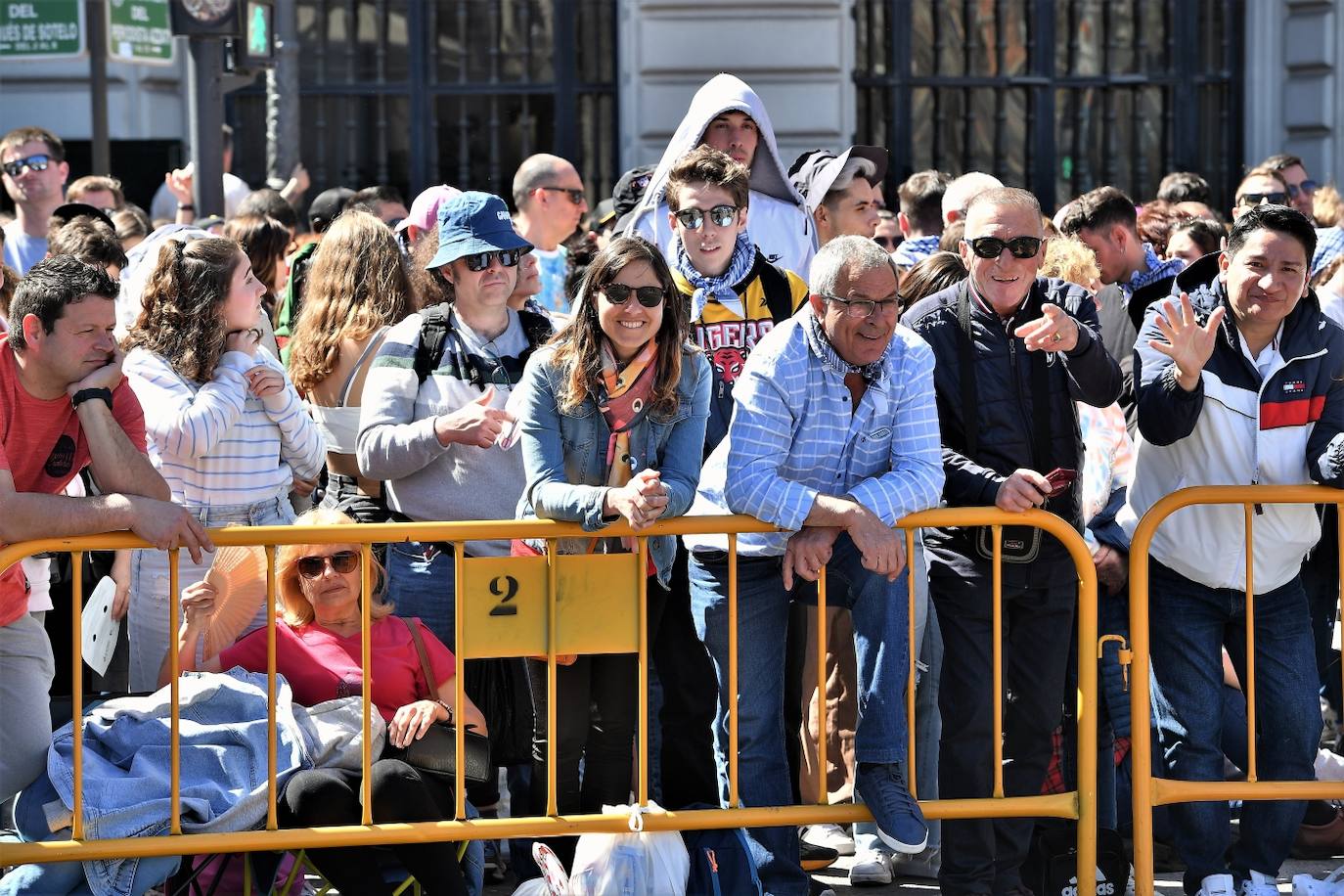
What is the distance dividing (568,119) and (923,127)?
2.82 meters

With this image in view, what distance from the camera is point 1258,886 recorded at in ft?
18.2

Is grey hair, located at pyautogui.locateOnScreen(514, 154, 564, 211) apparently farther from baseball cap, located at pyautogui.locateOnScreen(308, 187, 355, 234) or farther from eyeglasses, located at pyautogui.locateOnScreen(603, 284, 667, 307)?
eyeglasses, located at pyautogui.locateOnScreen(603, 284, 667, 307)

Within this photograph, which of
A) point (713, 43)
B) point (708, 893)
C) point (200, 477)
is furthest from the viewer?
point (713, 43)

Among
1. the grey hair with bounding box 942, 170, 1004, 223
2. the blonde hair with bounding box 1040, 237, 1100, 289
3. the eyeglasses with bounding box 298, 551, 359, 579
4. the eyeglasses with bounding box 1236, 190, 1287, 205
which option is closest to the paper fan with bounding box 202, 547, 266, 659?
the eyeglasses with bounding box 298, 551, 359, 579

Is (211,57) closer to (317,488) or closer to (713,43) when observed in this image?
(317,488)

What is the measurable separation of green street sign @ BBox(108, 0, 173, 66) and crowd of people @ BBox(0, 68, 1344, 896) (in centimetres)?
555

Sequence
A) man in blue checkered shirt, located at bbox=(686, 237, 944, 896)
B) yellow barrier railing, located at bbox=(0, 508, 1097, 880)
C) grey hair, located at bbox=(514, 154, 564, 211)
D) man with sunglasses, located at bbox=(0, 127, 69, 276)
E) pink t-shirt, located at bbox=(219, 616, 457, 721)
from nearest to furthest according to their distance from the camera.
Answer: yellow barrier railing, located at bbox=(0, 508, 1097, 880)
man in blue checkered shirt, located at bbox=(686, 237, 944, 896)
pink t-shirt, located at bbox=(219, 616, 457, 721)
grey hair, located at bbox=(514, 154, 564, 211)
man with sunglasses, located at bbox=(0, 127, 69, 276)

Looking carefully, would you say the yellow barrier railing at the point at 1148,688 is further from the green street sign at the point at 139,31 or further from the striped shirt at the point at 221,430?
the green street sign at the point at 139,31

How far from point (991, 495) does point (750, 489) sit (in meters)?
0.74

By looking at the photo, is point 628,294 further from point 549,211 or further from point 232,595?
point 549,211

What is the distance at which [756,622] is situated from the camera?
5.32 m

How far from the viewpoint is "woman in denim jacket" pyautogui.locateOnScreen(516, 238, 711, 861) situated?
17.2 ft

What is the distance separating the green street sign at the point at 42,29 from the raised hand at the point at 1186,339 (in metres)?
7.79

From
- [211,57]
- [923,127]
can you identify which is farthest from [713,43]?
[211,57]
